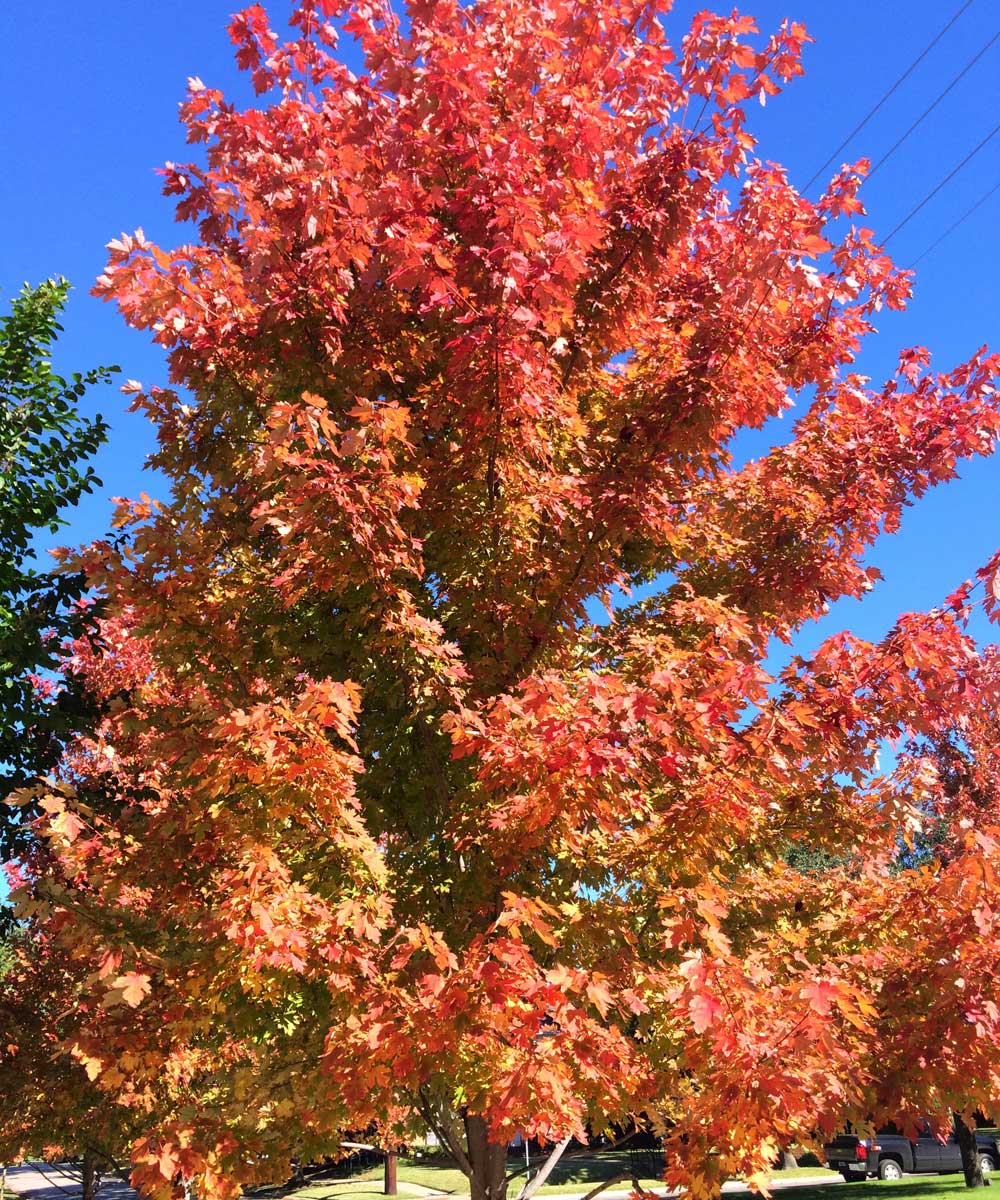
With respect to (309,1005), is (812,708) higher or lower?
higher

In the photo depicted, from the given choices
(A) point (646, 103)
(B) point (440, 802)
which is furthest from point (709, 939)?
(A) point (646, 103)

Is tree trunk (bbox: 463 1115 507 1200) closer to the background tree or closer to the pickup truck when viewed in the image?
the background tree

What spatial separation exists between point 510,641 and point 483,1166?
112 inches

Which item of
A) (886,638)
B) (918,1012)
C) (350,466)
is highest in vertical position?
(350,466)

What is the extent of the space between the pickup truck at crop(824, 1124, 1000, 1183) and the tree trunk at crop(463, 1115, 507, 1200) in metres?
24.2

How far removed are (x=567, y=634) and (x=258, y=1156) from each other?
300 cm

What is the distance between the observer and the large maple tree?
3.41 m

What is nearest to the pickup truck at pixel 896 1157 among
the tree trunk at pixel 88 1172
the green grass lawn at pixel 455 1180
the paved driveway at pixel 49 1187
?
the green grass lawn at pixel 455 1180

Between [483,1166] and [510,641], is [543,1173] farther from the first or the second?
[510,641]

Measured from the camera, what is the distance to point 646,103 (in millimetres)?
4613

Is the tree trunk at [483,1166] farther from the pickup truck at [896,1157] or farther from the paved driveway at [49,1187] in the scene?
the paved driveway at [49,1187]

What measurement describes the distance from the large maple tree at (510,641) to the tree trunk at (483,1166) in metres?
0.03

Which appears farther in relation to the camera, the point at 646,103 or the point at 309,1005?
the point at 646,103

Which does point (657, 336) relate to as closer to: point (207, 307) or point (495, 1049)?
point (207, 307)
